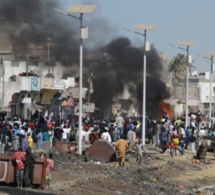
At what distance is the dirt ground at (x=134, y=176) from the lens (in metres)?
28.6

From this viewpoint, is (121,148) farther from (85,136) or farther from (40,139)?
(85,136)

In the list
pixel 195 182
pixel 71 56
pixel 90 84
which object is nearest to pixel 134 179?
pixel 195 182

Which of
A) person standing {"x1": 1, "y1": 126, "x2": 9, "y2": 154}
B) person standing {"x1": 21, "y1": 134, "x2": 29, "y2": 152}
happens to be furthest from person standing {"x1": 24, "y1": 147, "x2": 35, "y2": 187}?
person standing {"x1": 1, "y1": 126, "x2": 9, "y2": 154}

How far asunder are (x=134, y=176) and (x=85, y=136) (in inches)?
311

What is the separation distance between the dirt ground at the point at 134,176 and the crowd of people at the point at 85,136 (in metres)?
0.83

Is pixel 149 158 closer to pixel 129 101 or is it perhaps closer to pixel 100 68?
pixel 100 68

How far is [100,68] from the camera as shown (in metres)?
74.4

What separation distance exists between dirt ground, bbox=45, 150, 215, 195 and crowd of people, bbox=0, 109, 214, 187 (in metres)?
0.83

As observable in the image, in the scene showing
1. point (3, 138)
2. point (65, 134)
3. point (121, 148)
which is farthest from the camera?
point (65, 134)

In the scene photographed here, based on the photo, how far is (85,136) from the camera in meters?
41.4

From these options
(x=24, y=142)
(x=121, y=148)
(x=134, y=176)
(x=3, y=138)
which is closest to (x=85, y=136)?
(x=121, y=148)

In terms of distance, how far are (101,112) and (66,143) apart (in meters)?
37.5

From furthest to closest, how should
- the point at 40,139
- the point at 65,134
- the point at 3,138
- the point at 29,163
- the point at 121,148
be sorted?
the point at 65,134
the point at 121,148
the point at 40,139
the point at 3,138
the point at 29,163

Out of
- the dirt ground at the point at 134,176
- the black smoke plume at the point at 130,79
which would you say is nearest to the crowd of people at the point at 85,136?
the dirt ground at the point at 134,176
